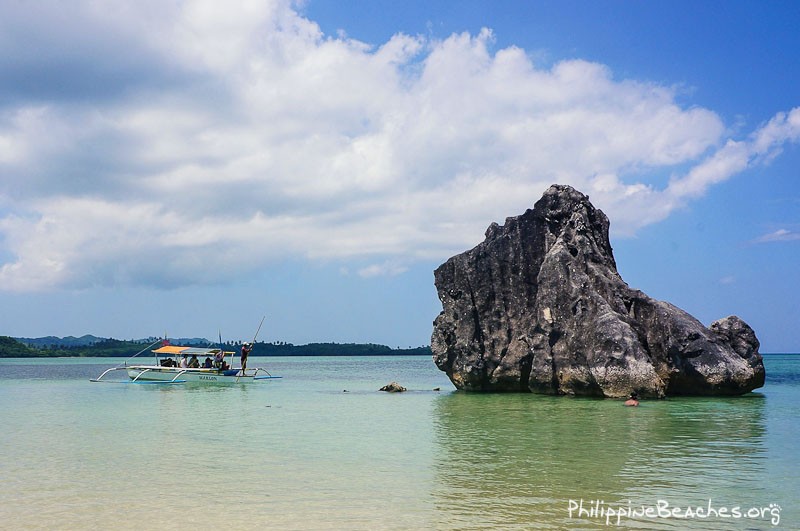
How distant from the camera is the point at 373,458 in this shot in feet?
52.8

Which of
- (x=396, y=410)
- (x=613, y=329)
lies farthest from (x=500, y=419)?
(x=613, y=329)

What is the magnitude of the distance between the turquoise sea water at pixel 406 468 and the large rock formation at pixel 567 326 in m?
3.79

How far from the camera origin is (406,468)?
14742 millimetres

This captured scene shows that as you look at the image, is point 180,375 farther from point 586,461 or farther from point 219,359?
point 586,461

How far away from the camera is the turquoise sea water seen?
1060cm

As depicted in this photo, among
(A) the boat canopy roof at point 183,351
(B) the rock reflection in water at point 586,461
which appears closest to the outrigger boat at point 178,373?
(A) the boat canopy roof at point 183,351

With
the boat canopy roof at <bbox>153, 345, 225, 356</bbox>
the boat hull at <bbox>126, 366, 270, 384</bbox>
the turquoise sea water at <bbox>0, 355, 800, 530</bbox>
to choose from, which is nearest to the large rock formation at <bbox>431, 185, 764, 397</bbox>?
the turquoise sea water at <bbox>0, 355, 800, 530</bbox>

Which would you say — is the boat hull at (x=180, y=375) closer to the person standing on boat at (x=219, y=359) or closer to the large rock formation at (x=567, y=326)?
the person standing on boat at (x=219, y=359)

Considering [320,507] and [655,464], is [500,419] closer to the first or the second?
[655,464]

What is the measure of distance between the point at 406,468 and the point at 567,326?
19.2m

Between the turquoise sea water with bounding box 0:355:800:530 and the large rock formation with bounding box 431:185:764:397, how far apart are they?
149 inches

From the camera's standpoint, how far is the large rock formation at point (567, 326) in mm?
30625

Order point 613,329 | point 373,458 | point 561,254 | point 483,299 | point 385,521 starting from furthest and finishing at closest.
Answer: point 483,299, point 561,254, point 613,329, point 373,458, point 385,521

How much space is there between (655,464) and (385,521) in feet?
23.1
